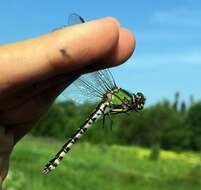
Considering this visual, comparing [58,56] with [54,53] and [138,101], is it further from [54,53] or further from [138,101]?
[138,101]

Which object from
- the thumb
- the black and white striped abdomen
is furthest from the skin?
the black and white striped abdomen

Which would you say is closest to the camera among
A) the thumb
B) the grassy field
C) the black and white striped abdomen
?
the thumb

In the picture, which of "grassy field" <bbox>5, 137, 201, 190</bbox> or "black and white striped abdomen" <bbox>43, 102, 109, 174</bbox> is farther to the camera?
"grassy field" <bbox>5, 137, 201, 190</bbox>

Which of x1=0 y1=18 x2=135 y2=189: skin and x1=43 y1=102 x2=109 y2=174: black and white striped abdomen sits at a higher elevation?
x1=0 y1=18 x2=135 y2=189: skin

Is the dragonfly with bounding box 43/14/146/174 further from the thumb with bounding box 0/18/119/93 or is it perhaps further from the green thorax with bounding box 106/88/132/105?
the thumb with bounding box 0/18/119/93

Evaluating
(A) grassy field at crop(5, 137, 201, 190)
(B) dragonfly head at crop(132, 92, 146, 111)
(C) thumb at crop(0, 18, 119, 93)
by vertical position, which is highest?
(C) thumb at crop(0, 18, 119, 93)

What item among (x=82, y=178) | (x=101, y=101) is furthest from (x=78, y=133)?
(x=82, y=178)

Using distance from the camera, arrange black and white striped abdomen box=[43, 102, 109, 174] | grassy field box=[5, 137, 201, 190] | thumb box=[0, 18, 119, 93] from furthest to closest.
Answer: grassy field box=[5, 137, 201, 190] < black and white striped abdomen box=[43, 102, 109, 174] < thumb box=[0, 18, 119, 93]
